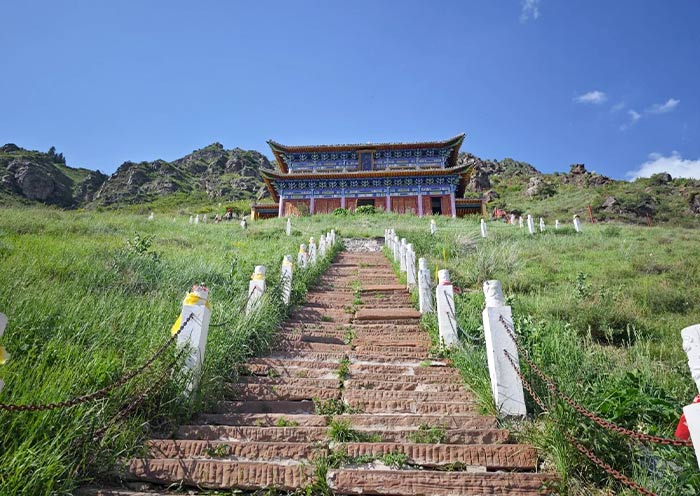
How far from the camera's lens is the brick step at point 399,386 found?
162 inches

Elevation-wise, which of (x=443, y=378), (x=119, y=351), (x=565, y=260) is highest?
(x=565, y=260)

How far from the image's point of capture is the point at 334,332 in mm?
6258

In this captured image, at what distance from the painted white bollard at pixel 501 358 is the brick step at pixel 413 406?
0.34 m

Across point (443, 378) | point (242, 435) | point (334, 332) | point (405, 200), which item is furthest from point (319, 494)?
point (405, 200)

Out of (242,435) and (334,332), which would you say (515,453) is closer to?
(242,435)

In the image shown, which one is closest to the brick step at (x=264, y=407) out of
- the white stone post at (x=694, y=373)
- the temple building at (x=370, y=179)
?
the white stone post at (x=694, y=373)

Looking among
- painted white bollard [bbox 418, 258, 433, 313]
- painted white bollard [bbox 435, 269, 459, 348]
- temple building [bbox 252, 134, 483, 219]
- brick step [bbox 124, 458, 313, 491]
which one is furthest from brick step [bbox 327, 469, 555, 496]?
temple building [bbox 252, 134, 483, 219]

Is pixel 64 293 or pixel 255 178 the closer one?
pixel 64 293

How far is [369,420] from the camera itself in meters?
3.38

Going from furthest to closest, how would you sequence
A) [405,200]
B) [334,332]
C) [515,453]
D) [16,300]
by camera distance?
[405,200]
[334,332]
[16,300]
[515,453]

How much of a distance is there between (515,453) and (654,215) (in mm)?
48204

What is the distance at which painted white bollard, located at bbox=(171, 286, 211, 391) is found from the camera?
3736mm

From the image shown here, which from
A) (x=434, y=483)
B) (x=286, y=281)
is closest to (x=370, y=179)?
(x=286, y=281)

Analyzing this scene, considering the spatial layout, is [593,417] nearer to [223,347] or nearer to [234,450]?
[234,450]
